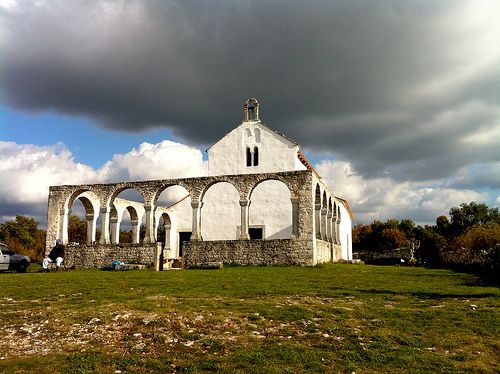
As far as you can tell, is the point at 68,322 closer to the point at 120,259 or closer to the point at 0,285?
the point at 0,285

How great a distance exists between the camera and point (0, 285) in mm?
15680

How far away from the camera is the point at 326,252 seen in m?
28.2

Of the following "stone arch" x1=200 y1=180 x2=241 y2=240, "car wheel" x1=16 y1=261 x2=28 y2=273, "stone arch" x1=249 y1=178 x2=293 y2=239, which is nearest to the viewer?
"car wheel" x1=16 y1=261 x2=28 y2=273

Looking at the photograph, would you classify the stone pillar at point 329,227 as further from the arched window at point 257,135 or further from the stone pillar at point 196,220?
the stone pillar at point 196,220

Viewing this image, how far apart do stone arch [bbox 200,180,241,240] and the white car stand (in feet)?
45.3

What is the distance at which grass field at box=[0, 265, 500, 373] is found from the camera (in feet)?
23.5

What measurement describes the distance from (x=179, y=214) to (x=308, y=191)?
15.7 meters

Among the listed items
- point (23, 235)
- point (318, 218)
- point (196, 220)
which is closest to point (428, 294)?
point (196, 220)

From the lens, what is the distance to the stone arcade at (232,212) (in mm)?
24141

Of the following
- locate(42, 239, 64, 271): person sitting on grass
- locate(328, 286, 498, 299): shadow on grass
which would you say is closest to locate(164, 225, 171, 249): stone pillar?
locate(42, 239, 64, 271): person sitting on grass

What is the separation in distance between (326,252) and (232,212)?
9.22m

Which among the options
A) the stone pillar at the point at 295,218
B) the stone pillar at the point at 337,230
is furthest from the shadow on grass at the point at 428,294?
the stone pillar at the point at 337,230

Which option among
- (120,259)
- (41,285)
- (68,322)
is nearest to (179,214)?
(120,259)

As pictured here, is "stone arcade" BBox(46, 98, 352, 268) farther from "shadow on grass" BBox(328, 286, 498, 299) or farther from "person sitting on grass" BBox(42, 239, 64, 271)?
"shadow on grass" BBox(328, 286, 498, 299)
